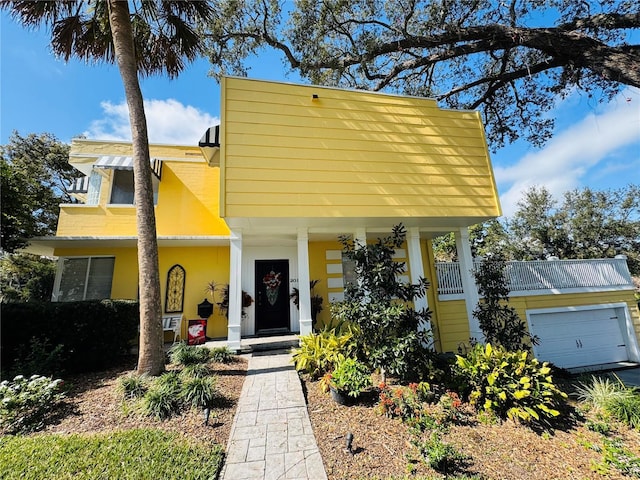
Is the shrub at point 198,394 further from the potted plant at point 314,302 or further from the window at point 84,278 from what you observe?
the window at point 84,278

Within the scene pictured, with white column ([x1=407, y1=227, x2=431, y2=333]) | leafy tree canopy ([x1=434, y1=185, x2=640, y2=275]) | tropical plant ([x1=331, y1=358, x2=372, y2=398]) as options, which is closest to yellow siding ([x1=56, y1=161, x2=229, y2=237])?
white column ([x1=407, y1=227, x2=431, y2=333])

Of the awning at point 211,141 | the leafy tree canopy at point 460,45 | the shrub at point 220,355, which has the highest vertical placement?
the leafy tree canopy at point 460,45

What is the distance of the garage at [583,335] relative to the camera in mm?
9664

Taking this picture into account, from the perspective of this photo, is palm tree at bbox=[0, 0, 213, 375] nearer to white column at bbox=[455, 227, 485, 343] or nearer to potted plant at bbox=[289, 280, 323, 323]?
potted plant at bbox=[289, 280, 323, 323]

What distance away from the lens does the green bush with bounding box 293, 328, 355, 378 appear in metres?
5.06

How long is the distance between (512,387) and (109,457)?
531 cm

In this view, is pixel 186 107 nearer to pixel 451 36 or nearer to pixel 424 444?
pixel 451 36

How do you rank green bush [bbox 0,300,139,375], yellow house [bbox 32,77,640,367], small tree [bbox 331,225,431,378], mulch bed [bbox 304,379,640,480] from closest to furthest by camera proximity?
mulch bed [bbox 304,379,640,480]
small tree [bbox 331,225,431,378]
green bush [bbox 0,300,139,375]
yellow house [bbox 32,77,640,367]

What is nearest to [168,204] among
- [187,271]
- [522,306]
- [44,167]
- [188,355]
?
[187,271]

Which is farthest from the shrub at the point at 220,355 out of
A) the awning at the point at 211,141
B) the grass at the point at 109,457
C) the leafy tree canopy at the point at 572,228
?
the leafy tree canopy at the point at 572,228

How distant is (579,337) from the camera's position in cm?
985

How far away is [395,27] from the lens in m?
7.62

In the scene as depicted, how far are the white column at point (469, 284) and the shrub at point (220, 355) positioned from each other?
6.15m

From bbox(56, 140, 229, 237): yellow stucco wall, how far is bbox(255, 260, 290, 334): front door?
1.89 metres
